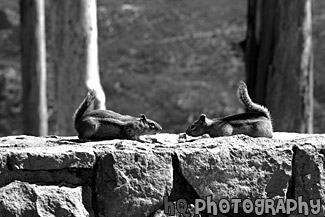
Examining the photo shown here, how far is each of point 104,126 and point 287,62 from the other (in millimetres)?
3827

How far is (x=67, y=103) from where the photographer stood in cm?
856

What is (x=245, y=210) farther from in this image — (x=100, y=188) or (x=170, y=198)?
(x=100, y=188)

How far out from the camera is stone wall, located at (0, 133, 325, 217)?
4.84 m

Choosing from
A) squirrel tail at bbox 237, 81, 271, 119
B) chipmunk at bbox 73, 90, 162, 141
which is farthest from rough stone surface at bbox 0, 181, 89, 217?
squirrel tail at bbox 237, 81, 271, 119

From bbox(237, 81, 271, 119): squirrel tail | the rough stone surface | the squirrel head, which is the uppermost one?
bbox(237, 81, 271, 119): squirrel tail

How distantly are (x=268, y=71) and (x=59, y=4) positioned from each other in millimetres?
2455

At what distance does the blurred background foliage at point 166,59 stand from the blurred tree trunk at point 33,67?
7.34 ft

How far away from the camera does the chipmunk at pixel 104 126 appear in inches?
219

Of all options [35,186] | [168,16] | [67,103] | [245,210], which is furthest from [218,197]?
[168,16]

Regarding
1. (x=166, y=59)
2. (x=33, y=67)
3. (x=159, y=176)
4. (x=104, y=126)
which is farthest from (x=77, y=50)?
(x=166, y=59)

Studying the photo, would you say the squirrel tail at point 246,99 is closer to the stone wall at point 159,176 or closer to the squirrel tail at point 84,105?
the stone wall at point 159,176

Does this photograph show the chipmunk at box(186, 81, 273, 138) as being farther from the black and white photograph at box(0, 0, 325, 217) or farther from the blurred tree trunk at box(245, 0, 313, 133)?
the blurred tree trunk at box(245, 0, 313, 133)

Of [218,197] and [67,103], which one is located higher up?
[67,103]

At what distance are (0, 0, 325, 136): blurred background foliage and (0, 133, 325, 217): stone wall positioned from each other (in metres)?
8.14
